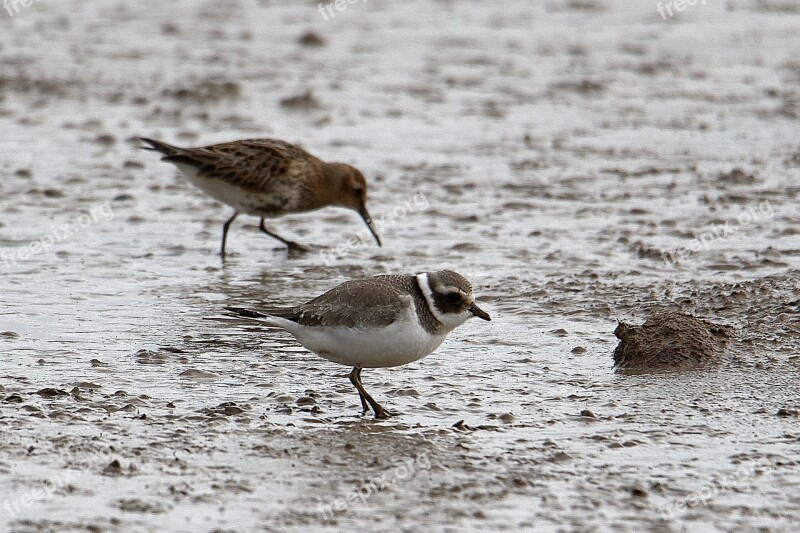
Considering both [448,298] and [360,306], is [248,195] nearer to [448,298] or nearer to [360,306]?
[360,306]

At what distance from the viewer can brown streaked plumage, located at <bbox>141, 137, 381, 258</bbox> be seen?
11.0 meters

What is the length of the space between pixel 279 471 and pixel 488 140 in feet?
28.5

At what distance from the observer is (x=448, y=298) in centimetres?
718

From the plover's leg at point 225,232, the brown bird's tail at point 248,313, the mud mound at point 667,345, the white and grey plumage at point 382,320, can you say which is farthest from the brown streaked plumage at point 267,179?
the white and grey plumage at point 382,320

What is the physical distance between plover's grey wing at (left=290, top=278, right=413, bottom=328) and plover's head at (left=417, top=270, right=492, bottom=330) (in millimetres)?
143

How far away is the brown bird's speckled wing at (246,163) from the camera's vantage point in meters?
11.0

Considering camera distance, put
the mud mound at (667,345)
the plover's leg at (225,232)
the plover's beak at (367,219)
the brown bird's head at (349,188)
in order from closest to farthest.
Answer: the mud mound at (667,345), the plover's leg at (225,232), the plover's beak at (367,219), the brown bird's head at (349,188)

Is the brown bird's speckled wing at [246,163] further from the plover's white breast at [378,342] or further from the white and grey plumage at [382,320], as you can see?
the plover's white breast at [378,342]

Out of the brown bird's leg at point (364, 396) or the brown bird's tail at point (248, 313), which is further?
the brown bird's tail at point (248, 313)

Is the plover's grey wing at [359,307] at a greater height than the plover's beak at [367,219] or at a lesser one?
greater

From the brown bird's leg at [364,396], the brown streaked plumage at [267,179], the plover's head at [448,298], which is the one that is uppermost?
the plover's head at [448,298]

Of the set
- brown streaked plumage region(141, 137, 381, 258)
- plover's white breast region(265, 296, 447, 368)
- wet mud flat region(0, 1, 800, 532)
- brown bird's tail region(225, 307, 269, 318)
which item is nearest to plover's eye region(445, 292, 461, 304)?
plover's white breast region(265, 296, 447, 368)

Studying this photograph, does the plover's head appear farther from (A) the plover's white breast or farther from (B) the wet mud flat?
(B) the wet mud flat

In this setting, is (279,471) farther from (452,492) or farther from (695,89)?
(695,89)
